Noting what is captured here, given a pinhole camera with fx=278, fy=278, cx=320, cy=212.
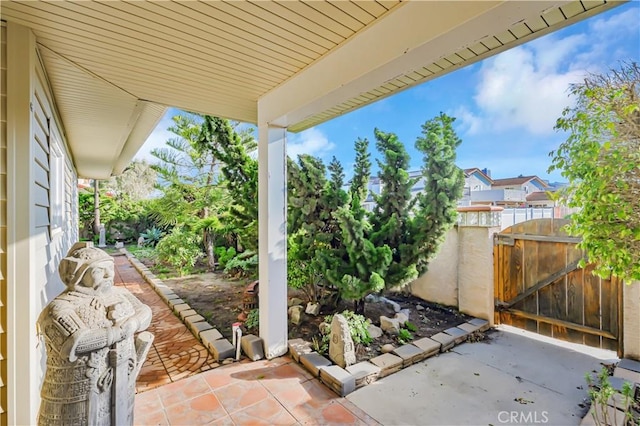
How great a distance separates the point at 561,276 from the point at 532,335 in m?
0.87

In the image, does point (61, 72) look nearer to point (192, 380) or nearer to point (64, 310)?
point (64, 310)

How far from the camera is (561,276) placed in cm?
357

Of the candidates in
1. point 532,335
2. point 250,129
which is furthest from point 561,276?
point 250,129

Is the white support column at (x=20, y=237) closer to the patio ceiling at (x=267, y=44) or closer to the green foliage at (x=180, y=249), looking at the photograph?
the patio ceiling at (x=267, y=44)

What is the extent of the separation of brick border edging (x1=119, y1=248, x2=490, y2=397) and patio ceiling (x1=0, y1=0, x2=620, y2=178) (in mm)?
2531

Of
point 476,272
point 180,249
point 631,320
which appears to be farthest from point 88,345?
point 180,249

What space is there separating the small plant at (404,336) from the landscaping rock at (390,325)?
6 centimetres

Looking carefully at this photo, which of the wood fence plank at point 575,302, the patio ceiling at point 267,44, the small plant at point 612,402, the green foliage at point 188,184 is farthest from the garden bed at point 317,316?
the patio ceiling at point 267,44

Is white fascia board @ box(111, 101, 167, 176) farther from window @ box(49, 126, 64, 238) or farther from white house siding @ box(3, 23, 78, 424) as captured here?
white house siding @ box(3, 23, 78, 424)

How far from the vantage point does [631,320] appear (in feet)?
9.61

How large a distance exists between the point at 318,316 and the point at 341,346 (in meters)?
1.28

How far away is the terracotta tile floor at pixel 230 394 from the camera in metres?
2.19
